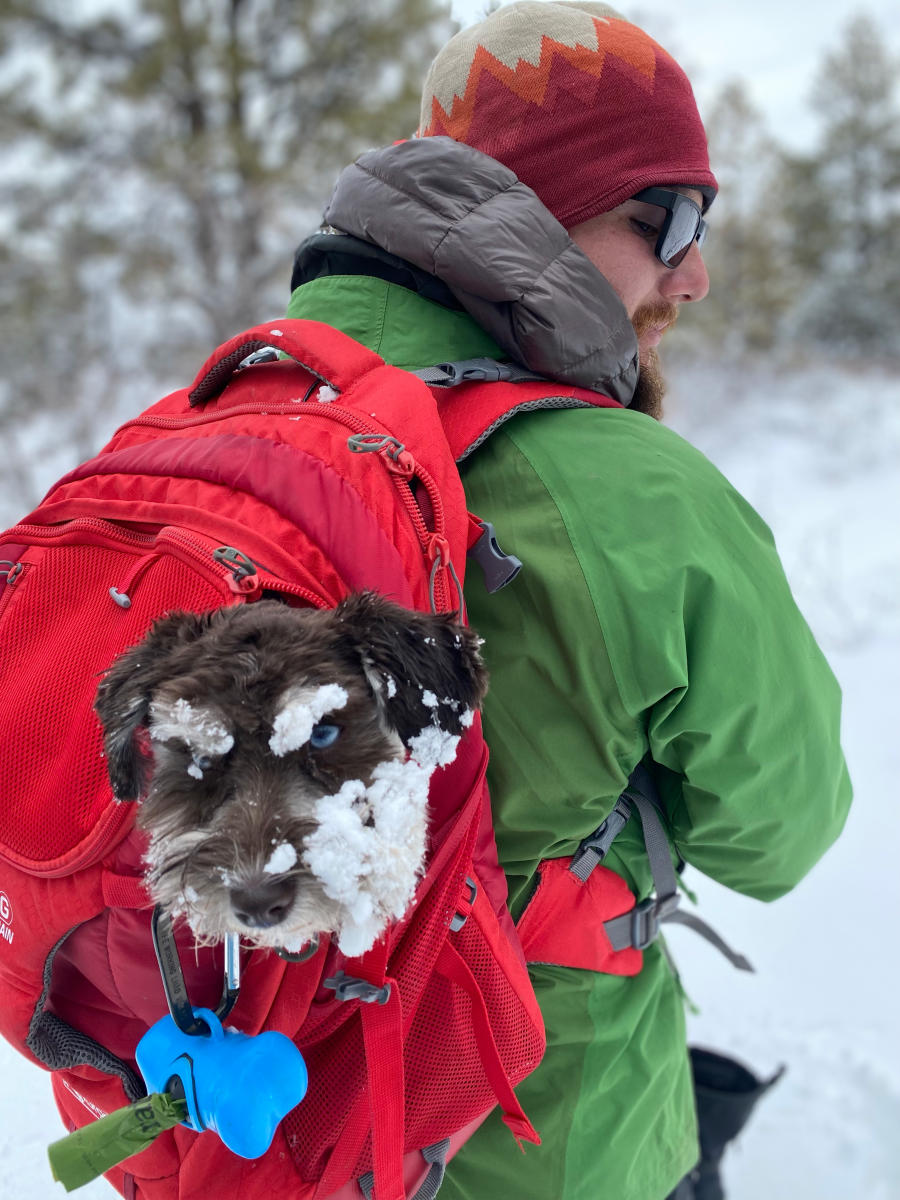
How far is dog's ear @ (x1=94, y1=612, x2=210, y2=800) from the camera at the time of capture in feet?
2.91

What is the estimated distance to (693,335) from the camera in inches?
682

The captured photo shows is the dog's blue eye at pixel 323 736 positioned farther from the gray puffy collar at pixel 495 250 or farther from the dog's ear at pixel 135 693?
the gray puffy collar at pixel 495 250

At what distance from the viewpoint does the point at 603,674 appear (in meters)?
1.33

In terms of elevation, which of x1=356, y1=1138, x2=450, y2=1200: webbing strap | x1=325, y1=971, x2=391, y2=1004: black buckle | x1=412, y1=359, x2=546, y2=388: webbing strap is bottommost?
x1=356, y1=1138, x2=450, y2=1200: webbing strap

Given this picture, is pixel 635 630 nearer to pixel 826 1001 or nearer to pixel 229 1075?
pixel 229 1075

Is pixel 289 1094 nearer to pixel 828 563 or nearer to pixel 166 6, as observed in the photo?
pixel 828 563

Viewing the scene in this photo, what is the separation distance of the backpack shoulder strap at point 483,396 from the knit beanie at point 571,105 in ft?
1.41

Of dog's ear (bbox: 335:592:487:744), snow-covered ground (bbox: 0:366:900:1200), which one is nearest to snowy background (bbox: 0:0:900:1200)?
snow-covered ground (bbox: 0:366:900:1200)

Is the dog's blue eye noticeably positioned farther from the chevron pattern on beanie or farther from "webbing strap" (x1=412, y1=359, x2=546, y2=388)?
the chevron pattern on beanie

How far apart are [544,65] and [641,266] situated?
40 cm

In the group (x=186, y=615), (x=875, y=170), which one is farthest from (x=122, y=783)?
(x=875, y=170)

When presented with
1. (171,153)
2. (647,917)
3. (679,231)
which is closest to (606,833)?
(647,917)

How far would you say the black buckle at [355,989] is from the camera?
1.04 metres

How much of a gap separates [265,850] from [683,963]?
3145 mm
